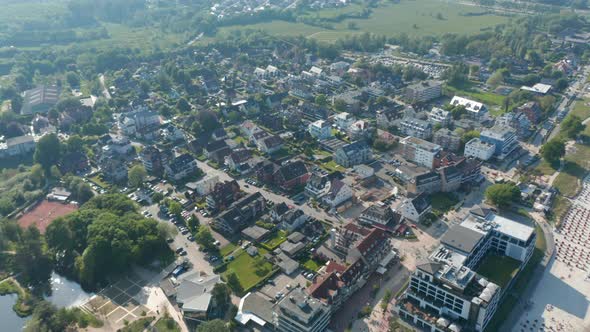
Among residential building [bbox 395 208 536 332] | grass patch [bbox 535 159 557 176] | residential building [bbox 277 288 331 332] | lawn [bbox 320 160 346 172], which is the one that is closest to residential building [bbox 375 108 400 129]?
lawn [bbox 320 160 346 172]

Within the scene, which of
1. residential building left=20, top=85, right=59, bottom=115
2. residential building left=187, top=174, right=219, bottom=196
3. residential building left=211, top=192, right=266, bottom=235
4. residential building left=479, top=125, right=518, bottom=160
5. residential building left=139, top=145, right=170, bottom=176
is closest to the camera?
residential building left=211, top=192, right=266, bottom=235

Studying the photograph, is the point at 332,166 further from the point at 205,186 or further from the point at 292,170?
the point at 205,186

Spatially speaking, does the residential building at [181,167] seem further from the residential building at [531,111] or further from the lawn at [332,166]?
the residential building at [531,111]

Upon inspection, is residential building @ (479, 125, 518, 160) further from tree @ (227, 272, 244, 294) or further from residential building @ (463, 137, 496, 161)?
tree @ (227, 272, 244, 294)

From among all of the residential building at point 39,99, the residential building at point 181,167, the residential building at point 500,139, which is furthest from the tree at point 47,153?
the residential building at point 500,139

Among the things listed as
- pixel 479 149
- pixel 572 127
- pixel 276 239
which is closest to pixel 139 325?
pixel 276 239

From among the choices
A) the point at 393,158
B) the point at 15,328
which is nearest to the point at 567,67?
the point at 393,158

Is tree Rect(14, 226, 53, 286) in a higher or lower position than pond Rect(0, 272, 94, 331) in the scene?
higher
